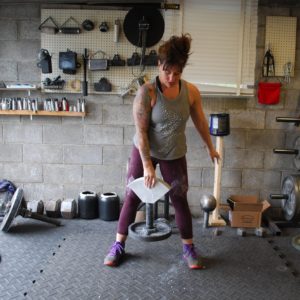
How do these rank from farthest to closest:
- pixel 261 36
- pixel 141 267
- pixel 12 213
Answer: pixel 261 36, pixel 12 213, pixel 141 267

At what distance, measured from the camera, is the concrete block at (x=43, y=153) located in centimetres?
307

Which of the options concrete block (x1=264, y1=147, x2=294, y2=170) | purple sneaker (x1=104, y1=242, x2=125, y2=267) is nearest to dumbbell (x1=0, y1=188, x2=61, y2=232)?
purple sneaker (x1=104, y1=242, x2=125, y2=267)

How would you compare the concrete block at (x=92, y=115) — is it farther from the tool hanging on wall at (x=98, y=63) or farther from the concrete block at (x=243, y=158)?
the concrete block at (x=243, y=158)

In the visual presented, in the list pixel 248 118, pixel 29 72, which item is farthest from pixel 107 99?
pixel 248 118

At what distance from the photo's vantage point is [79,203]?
2.98 meters

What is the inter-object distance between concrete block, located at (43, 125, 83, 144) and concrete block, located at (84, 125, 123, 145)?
6cm

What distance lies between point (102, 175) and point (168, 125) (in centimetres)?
122

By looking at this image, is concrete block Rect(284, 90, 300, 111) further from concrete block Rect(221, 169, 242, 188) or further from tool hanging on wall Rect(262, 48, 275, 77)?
concrete block Rect(221, 169, 242, 188)

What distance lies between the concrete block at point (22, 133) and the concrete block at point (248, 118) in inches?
62.8

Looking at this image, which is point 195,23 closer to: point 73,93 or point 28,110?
point 73,93

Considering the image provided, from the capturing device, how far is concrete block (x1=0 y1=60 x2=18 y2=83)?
2.96 m

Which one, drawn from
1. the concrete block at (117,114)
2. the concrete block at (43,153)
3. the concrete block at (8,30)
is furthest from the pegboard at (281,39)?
the concrete block at (8,30)

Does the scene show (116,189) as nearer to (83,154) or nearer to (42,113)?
(83,154)

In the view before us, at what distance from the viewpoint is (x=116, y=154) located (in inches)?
120
